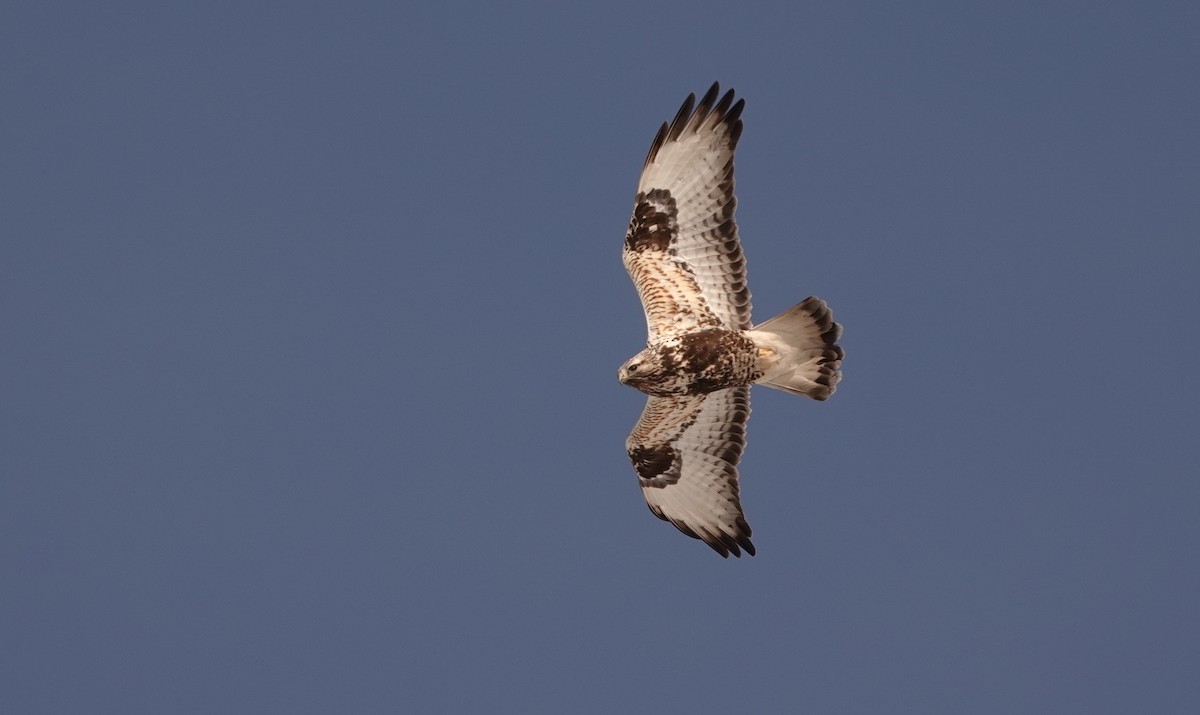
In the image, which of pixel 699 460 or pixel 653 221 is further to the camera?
pixel 699 460

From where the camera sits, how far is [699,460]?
48.0 feet

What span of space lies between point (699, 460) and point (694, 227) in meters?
2.30

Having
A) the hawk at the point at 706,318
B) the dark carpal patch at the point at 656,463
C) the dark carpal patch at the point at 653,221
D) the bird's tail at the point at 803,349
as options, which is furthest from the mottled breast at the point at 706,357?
the dark carpal patch at the point at 656,463

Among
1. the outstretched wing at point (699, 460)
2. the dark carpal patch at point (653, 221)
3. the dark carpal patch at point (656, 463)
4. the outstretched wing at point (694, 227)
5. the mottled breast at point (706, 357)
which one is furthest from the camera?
the dark carpal patch at point (656, 463)

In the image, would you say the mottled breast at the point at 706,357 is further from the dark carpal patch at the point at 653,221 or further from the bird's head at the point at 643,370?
the dark carpal patch at the point at 653,221

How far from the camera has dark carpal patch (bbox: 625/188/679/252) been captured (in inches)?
550

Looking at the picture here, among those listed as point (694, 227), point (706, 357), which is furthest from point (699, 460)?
point (694, 227)

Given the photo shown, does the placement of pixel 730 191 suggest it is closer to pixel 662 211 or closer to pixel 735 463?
pixel 662 211

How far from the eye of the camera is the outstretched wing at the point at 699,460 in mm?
14484

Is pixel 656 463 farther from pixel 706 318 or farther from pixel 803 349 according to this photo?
pixel 803 349

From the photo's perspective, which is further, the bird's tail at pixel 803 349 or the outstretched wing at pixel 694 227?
the outstretched wing at pixel 694 227

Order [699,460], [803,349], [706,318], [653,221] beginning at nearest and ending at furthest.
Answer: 1. [803,349]
2. [706,318]
3. [653,221]
4. [699,460]

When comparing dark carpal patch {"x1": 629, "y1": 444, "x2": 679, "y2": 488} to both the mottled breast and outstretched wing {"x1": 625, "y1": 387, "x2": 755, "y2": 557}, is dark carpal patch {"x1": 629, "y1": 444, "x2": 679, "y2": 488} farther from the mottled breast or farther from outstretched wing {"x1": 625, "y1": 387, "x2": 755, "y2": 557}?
the mottled breast

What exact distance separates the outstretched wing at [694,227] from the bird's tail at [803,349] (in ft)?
1.05
